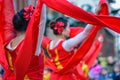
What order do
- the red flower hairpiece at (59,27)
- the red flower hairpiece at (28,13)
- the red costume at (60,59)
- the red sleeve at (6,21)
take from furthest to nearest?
the red flower hairpiece at (59,27), the red costume at (60,59), the red sleeve at (6,21), the red flower hairpiece at (28,13)

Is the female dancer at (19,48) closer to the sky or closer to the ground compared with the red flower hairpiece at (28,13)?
closer to the ground

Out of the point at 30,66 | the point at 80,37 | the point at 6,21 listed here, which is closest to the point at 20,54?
the point at 30,66

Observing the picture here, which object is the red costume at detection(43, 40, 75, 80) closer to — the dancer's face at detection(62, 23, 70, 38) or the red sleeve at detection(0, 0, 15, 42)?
the dancer's face at detection(62, 23, 70, 38)

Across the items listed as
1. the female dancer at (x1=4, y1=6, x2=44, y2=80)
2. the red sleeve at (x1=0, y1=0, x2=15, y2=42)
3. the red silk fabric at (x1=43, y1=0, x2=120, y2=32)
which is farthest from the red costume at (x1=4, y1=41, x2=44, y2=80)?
the red silk fabric at (x1=43, y1=0, x2=120, y2=32)

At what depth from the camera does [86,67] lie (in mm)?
8195

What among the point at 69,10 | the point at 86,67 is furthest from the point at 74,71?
the point at 69,10

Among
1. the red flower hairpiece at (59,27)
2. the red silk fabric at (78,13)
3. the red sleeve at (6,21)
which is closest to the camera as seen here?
the red silk fabric at (78,13)

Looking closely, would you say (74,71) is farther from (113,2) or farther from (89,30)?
(113,2)

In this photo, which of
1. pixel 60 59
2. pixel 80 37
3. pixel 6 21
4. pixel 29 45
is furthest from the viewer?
pixel 60 59

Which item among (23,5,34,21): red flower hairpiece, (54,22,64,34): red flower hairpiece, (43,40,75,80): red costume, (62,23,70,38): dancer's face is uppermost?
(23,5,34,21): red flower hairpiece

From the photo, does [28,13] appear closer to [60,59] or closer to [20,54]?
[20,54]

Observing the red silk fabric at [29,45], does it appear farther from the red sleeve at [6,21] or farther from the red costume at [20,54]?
the red sleeve at [6,21]

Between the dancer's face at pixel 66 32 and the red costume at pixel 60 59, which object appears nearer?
the red costume at pixel 60 59

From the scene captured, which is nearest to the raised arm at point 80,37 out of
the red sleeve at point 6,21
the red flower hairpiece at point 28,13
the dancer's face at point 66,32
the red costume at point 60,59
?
the red costume at point 60,59
